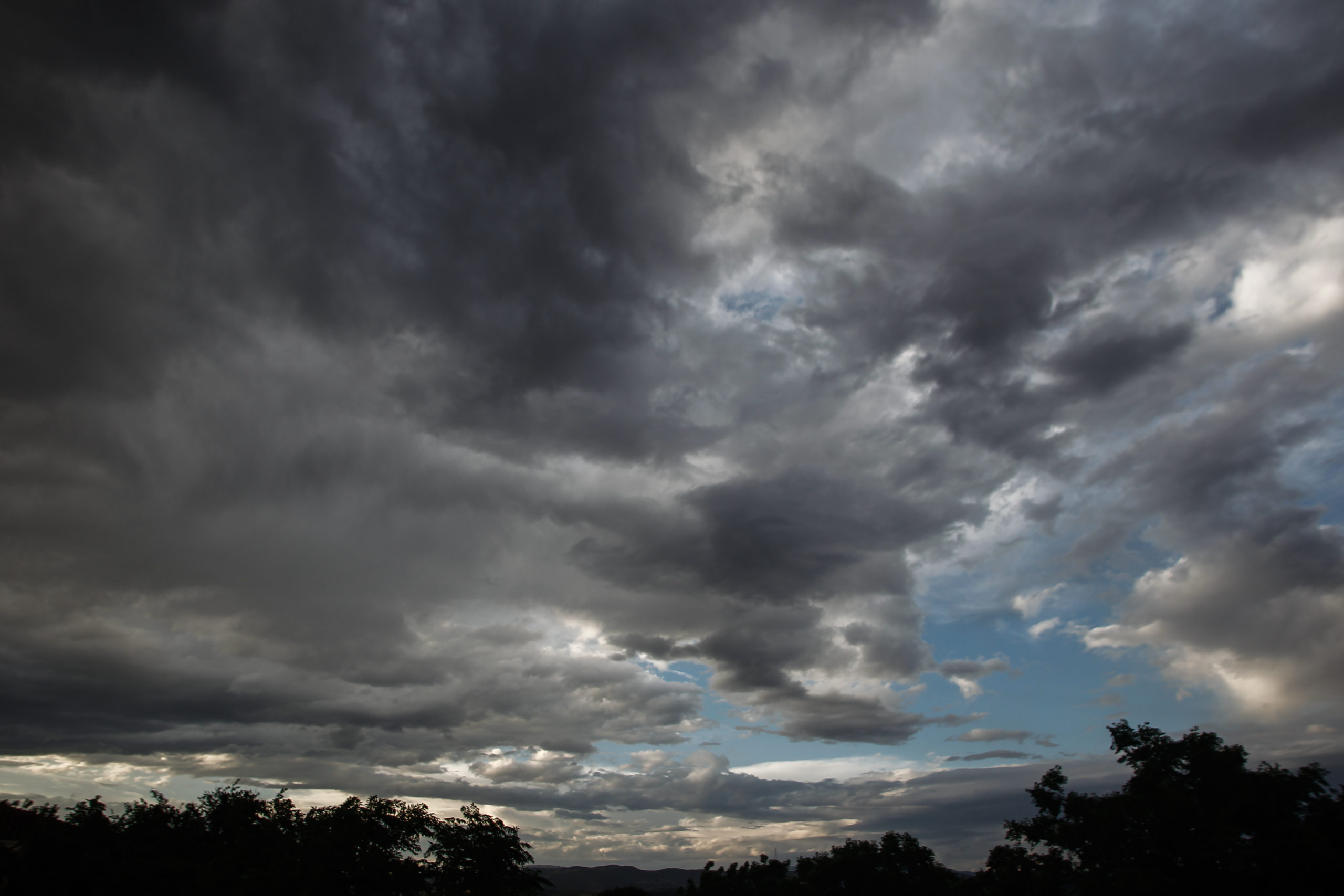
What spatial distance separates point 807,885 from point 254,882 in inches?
2206

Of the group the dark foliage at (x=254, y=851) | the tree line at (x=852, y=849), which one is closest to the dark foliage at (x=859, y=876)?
the tree line at (x=852, y=849)

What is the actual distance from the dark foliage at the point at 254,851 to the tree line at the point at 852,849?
12cm

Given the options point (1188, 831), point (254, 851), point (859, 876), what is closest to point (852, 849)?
point (859, 876)

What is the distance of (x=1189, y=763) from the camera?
4716 cm

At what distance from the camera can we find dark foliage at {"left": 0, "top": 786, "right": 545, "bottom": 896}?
30344mm

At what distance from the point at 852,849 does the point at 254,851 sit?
60.6m

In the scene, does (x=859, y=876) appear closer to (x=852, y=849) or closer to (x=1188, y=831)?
(x=852, y=849)

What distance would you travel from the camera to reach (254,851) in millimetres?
59125

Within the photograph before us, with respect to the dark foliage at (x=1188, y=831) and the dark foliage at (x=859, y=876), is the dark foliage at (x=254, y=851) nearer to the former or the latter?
the dark foliage at (x=859, y=876)

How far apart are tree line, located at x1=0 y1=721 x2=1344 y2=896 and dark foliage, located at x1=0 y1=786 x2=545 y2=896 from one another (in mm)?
120

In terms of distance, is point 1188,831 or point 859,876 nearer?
point 1188,831

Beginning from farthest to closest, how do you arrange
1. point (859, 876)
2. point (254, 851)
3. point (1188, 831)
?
point (859, 876) < point (254, 851) < point (1188, 831)

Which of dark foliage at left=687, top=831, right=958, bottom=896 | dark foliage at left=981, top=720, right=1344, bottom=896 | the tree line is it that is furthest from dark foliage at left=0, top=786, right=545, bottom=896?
dark foliage at left=981, top=720, right=1344, bottom=896

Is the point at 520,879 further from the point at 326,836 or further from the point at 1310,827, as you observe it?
the point at 1310,827
